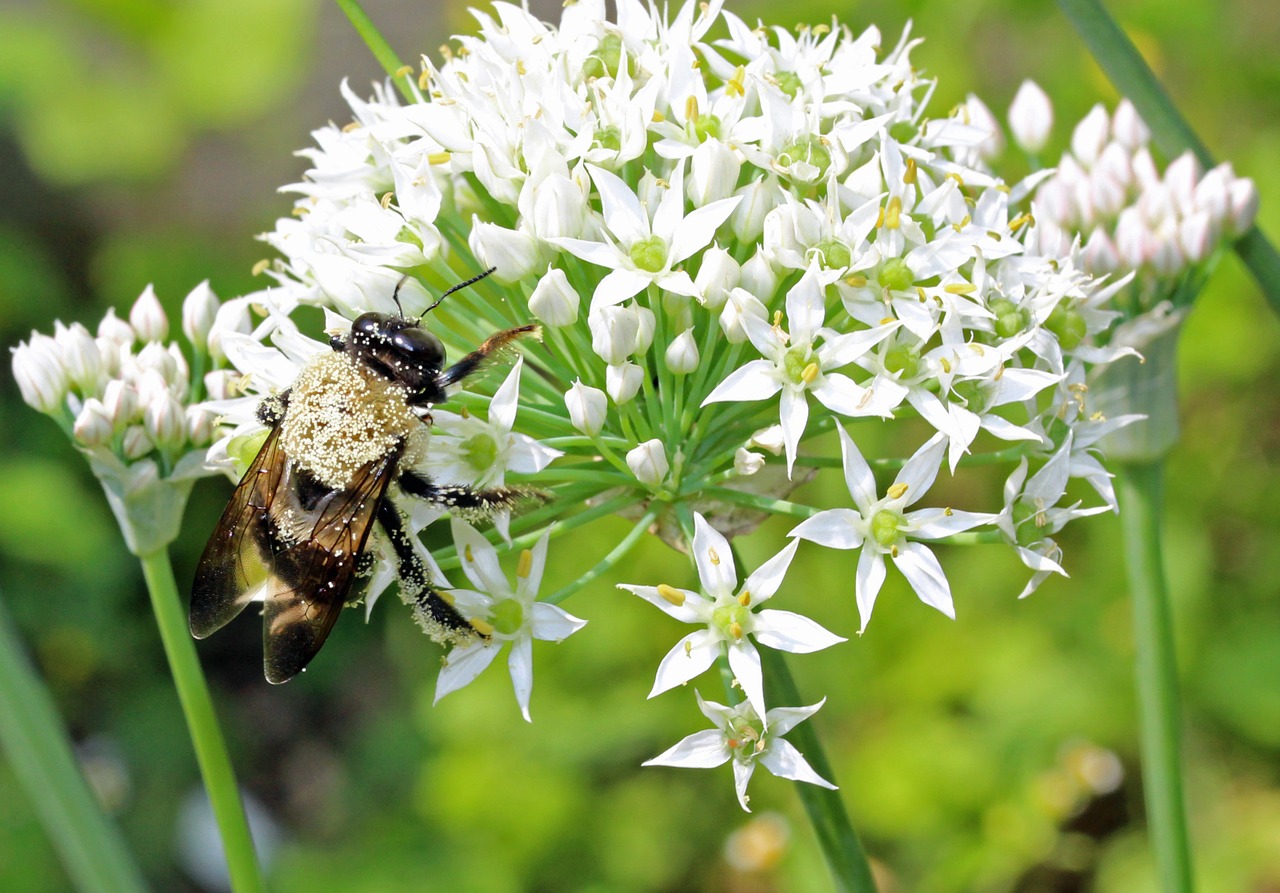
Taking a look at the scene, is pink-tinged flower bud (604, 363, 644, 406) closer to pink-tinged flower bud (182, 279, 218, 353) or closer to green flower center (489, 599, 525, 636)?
green flower center (489, 599, 525, 636)

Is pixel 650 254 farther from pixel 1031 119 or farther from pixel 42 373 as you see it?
pixel 1031 119

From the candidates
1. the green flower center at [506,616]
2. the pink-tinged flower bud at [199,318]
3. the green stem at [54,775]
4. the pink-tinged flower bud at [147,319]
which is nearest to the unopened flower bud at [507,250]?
the green flower center at [506,616]

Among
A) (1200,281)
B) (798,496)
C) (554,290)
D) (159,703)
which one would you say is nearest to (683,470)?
(554,290)

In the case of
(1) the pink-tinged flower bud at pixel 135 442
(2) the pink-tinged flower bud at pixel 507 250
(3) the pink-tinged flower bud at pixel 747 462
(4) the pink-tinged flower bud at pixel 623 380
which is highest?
(1) the pink-tinged flower bud at pixel 135 442

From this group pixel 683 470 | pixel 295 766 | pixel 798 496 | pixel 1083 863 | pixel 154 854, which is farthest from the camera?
pixel 295 766

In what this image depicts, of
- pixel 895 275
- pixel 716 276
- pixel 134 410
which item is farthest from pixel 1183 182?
pixel 134 410

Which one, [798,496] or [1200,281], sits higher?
[1200,281]

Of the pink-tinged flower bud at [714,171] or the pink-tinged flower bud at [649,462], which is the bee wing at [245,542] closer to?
the pink-tinged flower bud at [649,462]

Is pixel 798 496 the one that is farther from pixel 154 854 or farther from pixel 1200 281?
pixel 154 854
